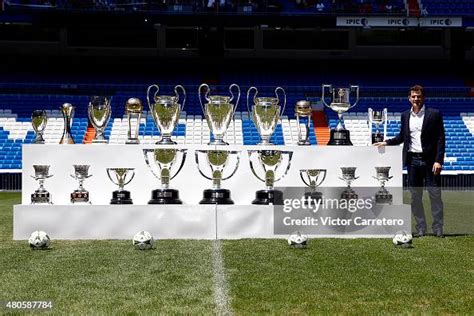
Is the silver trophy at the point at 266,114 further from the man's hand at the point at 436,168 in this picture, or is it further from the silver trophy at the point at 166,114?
the man's hand at the point at 436,168

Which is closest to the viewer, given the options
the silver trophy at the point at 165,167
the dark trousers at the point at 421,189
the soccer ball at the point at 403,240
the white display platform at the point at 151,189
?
the soccer ball at the point at 403,240

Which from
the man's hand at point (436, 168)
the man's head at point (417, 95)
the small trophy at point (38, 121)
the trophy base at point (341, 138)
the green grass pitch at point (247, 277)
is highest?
the man's head at point (417, 95)

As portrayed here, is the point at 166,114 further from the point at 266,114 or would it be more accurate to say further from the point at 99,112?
the point at 266,114

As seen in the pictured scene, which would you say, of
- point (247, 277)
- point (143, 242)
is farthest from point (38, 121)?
point (247, 277)

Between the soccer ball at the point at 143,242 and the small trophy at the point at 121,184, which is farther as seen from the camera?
the small trophy at the point at 121,184

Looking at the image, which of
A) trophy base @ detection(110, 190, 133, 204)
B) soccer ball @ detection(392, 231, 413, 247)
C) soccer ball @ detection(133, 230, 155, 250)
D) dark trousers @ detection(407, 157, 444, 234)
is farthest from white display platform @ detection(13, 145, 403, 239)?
soccer ball @ detection(392, 231, 413, 247)

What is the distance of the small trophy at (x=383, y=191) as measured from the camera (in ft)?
26.8

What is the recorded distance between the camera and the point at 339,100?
8.89 metres

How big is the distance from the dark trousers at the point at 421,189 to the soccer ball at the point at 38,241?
13.0ft

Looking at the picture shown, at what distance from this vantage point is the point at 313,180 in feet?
27.1

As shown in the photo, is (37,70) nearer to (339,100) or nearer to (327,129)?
(327,129)

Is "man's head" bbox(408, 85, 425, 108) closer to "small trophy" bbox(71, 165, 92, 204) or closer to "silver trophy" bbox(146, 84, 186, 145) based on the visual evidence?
"silver trophy" bbox(146, 84, 186, 145)

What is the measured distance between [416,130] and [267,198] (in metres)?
1.83

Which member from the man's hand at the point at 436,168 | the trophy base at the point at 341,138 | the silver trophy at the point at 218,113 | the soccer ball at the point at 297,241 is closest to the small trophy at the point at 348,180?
the trophy base at the point at 341,138
